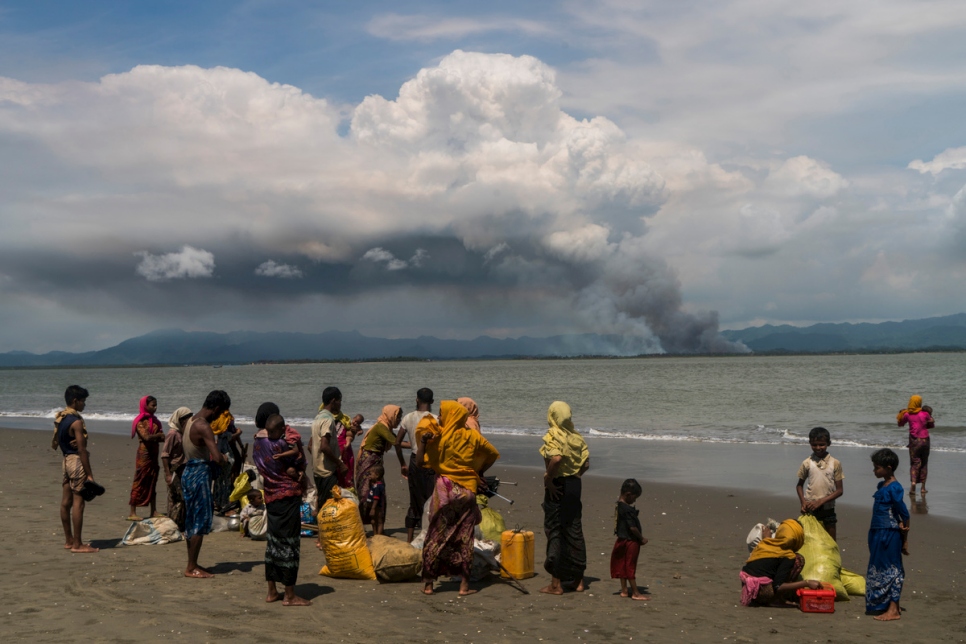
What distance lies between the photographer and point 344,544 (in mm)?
7441

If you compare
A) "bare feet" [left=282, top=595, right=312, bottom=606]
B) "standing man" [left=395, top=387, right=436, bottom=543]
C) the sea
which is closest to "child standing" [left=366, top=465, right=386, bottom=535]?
"standing man" [left=395, top=387, right=436, bottom=543]

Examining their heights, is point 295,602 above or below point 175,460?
below

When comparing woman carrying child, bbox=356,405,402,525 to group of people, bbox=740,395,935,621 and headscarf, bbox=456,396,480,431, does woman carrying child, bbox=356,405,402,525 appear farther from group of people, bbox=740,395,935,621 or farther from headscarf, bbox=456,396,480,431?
group of people, bbox=740,395,935,621

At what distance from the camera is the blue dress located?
248 inches

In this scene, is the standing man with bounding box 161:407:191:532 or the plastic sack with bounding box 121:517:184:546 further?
the standing man with bounding box 161:407:191:532

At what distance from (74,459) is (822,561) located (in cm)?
737

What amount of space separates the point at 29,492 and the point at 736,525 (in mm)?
10896

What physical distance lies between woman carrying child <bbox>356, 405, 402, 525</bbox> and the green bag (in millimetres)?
4295

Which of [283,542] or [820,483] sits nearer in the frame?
[283,542]

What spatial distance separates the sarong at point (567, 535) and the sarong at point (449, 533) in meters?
0.73

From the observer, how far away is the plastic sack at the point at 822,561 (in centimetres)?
685

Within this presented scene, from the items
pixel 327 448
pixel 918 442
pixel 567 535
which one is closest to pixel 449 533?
pixel 567 535

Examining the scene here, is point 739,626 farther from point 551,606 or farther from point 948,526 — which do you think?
point 948,526

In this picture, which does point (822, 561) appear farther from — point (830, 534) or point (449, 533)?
point (449, 533)
